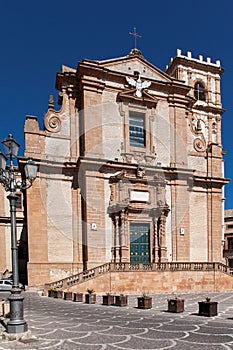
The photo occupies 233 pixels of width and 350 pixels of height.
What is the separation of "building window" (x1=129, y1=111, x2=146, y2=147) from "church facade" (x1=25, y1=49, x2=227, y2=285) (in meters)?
0.09

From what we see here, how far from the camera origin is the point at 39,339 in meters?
9.56

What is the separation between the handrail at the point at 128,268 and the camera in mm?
23438

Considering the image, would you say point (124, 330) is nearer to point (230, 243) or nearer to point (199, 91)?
point (199, 91)

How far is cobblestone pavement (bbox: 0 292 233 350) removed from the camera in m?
8.92

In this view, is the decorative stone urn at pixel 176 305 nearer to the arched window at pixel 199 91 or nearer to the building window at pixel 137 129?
the building window at pixel 137 129

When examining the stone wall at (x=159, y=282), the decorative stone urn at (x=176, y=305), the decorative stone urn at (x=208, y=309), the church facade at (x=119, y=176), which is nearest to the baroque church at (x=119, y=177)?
the church facade at (x=119, y=176)

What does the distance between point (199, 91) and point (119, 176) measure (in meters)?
23.3

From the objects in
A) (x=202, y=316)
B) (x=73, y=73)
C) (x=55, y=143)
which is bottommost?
(x=202, y=316)

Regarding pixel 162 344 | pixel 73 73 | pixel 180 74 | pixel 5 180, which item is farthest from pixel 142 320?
pixel 180 74

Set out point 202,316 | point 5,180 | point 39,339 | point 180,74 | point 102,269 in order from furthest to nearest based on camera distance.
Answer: point 180,74
point 102,269
point 202,316
point 5,180
point 39,339

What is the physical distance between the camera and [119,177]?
1123 inches

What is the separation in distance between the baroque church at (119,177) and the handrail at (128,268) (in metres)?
0.46

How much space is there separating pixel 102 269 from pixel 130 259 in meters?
4.64

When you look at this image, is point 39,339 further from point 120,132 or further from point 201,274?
point 120,132
